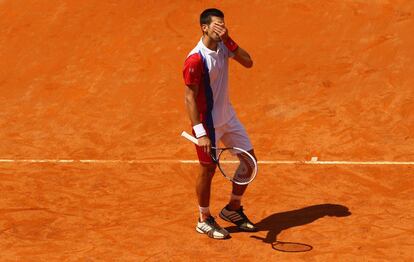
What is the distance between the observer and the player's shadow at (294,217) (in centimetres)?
827

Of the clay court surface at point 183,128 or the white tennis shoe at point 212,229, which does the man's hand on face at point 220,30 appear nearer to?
the white tennis shoe at point 212,229

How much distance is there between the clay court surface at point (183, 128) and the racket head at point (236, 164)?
699 mm

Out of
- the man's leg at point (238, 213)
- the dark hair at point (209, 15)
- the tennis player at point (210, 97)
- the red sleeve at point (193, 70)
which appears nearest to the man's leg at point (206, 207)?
the tennis player at point (210, 97)

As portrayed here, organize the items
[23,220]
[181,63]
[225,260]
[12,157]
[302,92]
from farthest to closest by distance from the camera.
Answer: [181,63] → [302,92] → [12,157] → [23,220] → [225,260]

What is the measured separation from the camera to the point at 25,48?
590 inches

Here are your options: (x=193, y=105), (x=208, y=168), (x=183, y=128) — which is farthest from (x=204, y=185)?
(x=183, y=128)

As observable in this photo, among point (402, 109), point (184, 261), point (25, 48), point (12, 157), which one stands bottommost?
point (184, 261)

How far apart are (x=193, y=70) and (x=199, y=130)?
0.61 meters

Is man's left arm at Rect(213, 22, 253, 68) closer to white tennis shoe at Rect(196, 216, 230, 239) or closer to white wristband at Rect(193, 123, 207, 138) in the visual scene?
white wristband at Rect(193, 123, 207, 138)

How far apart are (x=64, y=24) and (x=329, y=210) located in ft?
28.4

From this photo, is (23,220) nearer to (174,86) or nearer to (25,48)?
(174,86)

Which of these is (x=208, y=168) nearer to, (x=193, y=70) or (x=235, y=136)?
(x=235, y=136)

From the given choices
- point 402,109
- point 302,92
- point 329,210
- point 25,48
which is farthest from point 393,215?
point 25,48

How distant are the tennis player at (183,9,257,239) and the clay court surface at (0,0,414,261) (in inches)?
22.0
